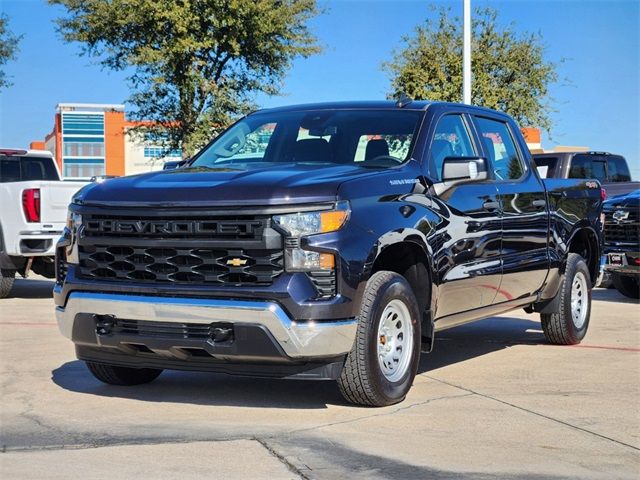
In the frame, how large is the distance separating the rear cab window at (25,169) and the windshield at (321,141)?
Answer: 814 centimetres

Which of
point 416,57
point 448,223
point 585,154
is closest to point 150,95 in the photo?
point 416,57

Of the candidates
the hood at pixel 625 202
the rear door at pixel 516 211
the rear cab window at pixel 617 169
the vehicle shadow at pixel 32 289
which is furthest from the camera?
the rear cab window at pixel 617 169

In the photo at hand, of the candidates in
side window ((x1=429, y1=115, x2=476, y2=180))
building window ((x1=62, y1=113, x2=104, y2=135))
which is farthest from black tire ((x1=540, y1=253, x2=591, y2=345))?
building window ((x1=62, y1=113, x2=104, y2=135))

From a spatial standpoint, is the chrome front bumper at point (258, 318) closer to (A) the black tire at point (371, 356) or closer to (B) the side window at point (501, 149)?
(A) the black tire at point (371, 356)

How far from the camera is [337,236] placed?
561 cm

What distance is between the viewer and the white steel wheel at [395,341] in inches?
238

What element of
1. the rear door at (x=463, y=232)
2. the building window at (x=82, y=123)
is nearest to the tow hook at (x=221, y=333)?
the rear door at (x=463, y=232)

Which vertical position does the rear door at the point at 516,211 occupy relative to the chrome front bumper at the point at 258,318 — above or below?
above

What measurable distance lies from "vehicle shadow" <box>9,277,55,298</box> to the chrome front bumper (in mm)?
8623

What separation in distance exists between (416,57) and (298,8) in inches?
251

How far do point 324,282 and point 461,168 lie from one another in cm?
159

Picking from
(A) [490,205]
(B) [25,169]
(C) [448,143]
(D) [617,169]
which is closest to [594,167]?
(D) [617,169]

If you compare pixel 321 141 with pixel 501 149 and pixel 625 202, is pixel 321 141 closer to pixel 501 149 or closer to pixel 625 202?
pixel 501 149

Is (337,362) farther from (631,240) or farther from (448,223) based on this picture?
(631,240)
